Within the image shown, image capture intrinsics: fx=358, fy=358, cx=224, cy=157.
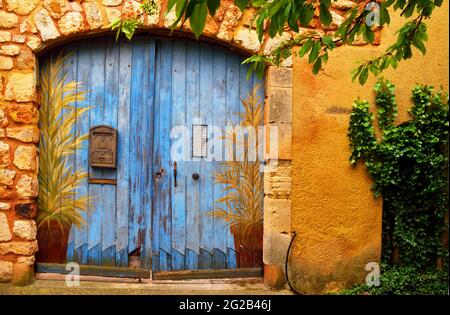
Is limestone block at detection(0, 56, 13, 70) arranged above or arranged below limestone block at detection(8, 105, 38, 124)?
above

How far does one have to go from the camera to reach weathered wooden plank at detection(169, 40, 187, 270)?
316 cm

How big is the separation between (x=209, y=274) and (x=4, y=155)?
6.43 ft

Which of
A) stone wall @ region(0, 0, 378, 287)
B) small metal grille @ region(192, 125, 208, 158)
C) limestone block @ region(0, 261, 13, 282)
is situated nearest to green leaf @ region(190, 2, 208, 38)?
stone wall @ region(0, 0, 378, 287)

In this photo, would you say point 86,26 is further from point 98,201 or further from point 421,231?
point 421,231

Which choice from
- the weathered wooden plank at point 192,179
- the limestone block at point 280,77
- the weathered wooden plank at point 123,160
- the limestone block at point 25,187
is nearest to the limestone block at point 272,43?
the limestone block at point 280,77

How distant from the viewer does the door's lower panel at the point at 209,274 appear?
312 centimetres

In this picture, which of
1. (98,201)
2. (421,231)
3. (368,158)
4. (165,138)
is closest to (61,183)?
(98,201)

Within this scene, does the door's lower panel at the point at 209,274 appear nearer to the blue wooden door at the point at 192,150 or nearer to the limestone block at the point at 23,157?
the blue wooden door at the point at 192,150

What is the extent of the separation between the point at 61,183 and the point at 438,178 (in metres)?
3.30

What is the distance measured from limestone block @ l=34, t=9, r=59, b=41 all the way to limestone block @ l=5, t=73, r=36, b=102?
0.36 m

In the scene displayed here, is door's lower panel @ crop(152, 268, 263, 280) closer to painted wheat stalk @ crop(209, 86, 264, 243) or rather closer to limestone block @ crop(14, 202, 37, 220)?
painted wheat stalk @ crop(209, 86, 264, 243)

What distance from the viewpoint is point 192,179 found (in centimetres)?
317

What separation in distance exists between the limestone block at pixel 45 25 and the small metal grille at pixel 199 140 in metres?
1.36
